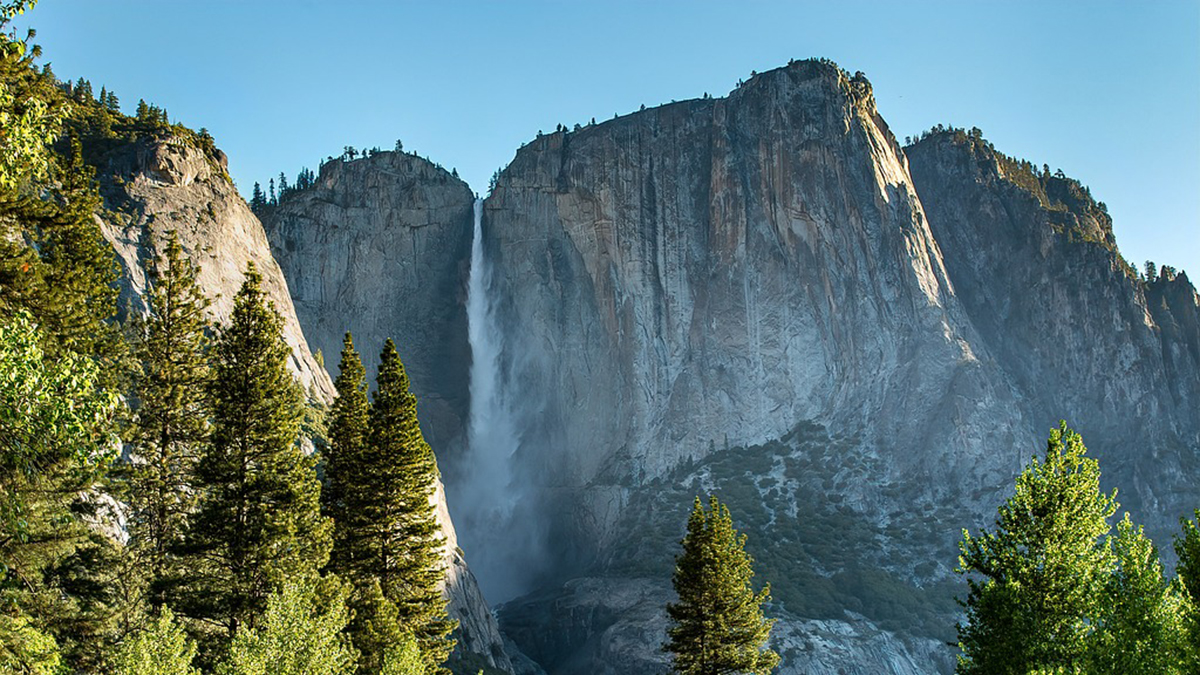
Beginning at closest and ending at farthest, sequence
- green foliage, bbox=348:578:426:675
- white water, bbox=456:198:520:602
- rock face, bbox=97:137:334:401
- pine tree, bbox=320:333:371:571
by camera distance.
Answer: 1. green foliage, bbox=348:578:426:675
2. pine tree, bbox=320:333:371:571
3. rock face, bbox=97:137:334:401
4. white water, bbox=456:198:520:602

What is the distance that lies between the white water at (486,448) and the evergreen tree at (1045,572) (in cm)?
8411

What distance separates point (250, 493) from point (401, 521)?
249 inches

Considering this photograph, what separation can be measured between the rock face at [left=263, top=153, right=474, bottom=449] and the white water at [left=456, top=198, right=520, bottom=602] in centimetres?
135

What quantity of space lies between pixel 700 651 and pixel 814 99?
3832 inches

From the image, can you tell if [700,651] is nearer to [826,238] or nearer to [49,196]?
[49,196]

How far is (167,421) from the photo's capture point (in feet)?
93.1

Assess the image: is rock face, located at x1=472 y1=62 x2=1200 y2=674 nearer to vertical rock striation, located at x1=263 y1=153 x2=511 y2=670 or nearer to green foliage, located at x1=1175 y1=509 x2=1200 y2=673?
vertical rock striation, located at x1=263 y1=153 x2=511 y2=670

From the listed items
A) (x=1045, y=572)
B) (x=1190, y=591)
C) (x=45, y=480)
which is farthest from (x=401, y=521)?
(x=1190, y=591)

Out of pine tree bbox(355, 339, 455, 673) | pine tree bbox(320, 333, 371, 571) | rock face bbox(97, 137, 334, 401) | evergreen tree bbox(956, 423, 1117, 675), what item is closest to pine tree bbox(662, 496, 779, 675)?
pine tree bbox(355, 339, 455, 673)

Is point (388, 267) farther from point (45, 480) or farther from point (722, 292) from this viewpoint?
point (45, 480)

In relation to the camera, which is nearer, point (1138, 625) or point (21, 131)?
point (21, 131)

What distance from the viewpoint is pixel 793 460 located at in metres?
105

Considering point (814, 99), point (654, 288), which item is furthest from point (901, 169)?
point (654, 288)

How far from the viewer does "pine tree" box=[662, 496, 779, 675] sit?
1307 inches
